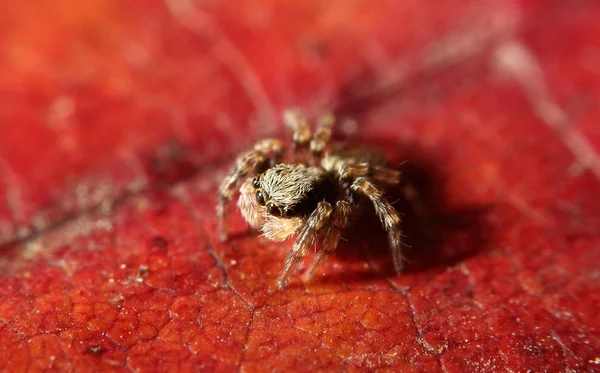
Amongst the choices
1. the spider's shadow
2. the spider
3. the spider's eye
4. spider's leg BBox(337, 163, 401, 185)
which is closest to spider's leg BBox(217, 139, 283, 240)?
the spider

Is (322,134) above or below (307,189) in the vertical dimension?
above

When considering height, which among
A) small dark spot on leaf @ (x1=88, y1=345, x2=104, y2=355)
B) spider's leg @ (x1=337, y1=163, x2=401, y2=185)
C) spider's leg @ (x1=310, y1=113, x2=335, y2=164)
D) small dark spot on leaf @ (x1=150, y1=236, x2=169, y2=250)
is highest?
spider's leg @ (x1=310, y1=113, x2=335, y2=164)

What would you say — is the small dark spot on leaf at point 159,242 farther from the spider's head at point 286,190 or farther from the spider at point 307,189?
the spider's head at point 286,190

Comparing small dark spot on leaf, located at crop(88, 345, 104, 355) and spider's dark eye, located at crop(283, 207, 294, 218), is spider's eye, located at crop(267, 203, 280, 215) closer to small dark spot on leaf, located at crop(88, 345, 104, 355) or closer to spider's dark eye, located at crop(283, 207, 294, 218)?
spider's dark eye, located at crop(283, 207, 294, 218)

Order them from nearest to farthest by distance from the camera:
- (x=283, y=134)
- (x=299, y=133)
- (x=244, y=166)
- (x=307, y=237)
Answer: (x=307, y=237) → (x=244, y=166) → (x=299, y=133) → (x=283, y=134)

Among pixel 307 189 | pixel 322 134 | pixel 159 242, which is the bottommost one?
pixel 159 242

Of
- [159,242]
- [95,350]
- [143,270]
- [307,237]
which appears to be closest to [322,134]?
[307,237]

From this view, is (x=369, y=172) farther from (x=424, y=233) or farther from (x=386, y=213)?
(x=424, y=233)

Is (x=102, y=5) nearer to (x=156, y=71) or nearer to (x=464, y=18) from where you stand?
(x=156, y=71)
